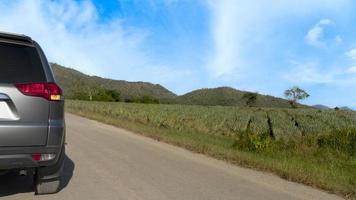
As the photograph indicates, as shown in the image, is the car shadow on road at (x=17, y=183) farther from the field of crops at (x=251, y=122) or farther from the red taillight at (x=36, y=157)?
the field of crops at (x=251, y=122)

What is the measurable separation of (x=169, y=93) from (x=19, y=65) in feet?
548

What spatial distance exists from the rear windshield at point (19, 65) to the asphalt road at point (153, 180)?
1697mm

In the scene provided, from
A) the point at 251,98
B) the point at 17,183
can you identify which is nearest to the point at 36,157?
the point at 17,183

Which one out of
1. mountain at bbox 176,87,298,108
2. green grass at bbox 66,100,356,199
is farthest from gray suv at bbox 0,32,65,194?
mountain at bbox 176,87,298,108

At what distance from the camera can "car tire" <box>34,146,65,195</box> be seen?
Result: 688 centimetres

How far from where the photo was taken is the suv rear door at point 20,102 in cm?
619

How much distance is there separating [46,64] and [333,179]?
6146 millimetres

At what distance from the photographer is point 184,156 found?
13.0 metres

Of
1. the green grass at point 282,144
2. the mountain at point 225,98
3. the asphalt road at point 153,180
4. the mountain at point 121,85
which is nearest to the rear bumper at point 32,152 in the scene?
the asphalt road at point 153,180

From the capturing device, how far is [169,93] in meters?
173

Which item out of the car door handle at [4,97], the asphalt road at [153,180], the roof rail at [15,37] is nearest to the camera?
the car door handle at [4,97]

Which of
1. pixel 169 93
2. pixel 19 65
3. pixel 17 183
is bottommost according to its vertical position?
pixel 17 183

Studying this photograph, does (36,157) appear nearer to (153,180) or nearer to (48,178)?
(48,178)

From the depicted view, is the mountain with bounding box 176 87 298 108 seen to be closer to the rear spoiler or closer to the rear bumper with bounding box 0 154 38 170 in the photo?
the rear spoiler
